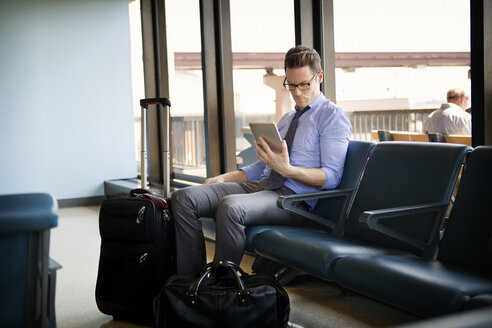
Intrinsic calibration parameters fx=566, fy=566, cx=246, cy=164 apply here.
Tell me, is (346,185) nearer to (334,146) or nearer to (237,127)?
(334,146)

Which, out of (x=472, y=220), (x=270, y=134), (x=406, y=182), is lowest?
(x=472, y=220)

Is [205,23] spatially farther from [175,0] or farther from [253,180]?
[253,180]

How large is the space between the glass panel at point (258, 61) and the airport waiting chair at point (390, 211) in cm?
171

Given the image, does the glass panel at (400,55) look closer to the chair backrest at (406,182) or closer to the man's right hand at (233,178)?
the chair backrest at (406,182)

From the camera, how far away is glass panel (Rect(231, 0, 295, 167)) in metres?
4.07

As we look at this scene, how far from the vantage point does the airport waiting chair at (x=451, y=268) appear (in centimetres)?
159

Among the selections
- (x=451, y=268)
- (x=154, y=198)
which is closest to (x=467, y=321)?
(x=451, y=268)

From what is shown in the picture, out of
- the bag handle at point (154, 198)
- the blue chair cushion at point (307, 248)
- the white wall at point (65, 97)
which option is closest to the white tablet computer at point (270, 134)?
the blue chair cushion at point (307, 248)

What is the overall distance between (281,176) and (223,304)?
880 millimetres

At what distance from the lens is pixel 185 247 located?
2.52 m

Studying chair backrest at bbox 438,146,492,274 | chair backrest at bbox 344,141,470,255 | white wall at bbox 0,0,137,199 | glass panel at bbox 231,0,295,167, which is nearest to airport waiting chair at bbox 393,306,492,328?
chair backrest at bbox 438,146,492,274

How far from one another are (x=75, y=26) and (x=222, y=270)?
480 cm

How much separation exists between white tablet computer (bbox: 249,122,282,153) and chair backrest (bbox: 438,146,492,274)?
2.71 ft

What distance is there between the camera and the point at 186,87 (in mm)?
5508
